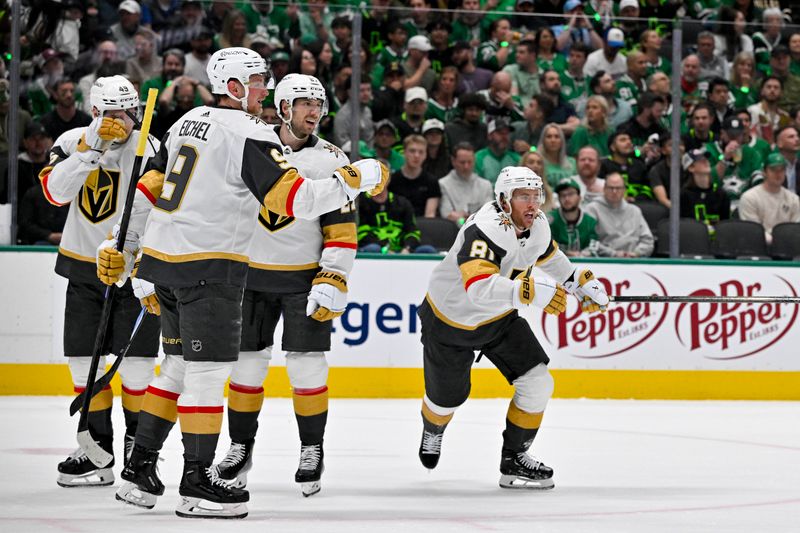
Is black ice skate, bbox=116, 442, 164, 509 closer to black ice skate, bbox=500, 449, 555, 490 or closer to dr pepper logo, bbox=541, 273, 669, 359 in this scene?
black ice skate, bbox=500, 449, 555, 490

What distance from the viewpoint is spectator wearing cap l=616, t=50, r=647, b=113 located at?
9.17 meters

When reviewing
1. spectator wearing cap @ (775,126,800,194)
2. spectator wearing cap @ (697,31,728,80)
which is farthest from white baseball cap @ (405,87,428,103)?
spectator wearing cap @ (775,126,800,194)

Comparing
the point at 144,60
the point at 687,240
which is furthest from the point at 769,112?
the point at 144,60

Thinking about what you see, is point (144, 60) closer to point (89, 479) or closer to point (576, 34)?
point (576, 34)

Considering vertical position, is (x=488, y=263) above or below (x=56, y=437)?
above

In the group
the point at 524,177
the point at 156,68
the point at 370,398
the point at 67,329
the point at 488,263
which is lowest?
the point at 370,398

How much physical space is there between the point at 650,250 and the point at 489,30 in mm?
1875

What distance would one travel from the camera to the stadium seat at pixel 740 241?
30.1 ft

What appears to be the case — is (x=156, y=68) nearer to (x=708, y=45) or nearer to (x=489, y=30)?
(x=489, y=30)

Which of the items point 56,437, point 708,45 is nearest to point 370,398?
point 56,437

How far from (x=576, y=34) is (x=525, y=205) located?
436 cm

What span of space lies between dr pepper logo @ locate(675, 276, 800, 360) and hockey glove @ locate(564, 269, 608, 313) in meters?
3.77

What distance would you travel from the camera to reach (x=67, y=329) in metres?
5.18

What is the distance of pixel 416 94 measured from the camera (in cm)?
Answer: 891
